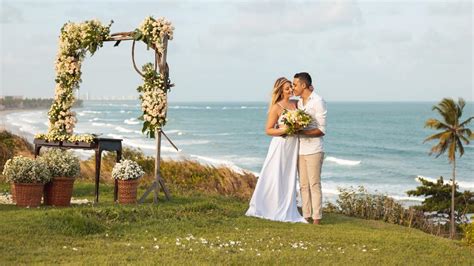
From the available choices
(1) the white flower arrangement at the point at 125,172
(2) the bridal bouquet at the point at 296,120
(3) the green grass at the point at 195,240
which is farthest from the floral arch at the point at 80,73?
(2) the bridal bouquet at the point at 296,120

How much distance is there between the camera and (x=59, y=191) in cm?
1405

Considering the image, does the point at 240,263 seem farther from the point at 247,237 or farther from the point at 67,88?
the point at 67,88

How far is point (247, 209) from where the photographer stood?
1452cm

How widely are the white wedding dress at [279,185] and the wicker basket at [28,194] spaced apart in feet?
12.6

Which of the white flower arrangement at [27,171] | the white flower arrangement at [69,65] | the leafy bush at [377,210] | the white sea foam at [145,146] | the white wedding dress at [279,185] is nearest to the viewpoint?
the white wedding dress at [279,185]

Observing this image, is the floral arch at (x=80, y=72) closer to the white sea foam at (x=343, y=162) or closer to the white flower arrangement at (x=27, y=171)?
the white flower arrangement at (x=27, y=171)

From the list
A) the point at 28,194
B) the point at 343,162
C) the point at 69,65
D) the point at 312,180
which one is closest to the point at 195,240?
the point at 312,180

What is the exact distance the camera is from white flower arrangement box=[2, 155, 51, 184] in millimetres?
13711

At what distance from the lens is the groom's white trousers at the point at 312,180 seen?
43.0ft

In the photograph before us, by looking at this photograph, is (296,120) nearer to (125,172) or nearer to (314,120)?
(314,120)

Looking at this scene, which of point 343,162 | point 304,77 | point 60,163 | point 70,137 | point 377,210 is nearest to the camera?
point 304,77

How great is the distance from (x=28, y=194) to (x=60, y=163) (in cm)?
87

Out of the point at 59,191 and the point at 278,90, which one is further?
the point at 59,191

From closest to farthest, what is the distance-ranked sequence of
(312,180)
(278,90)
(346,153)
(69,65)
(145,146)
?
(312,180), (278,90), (69,65), (145,146), (346,153)
